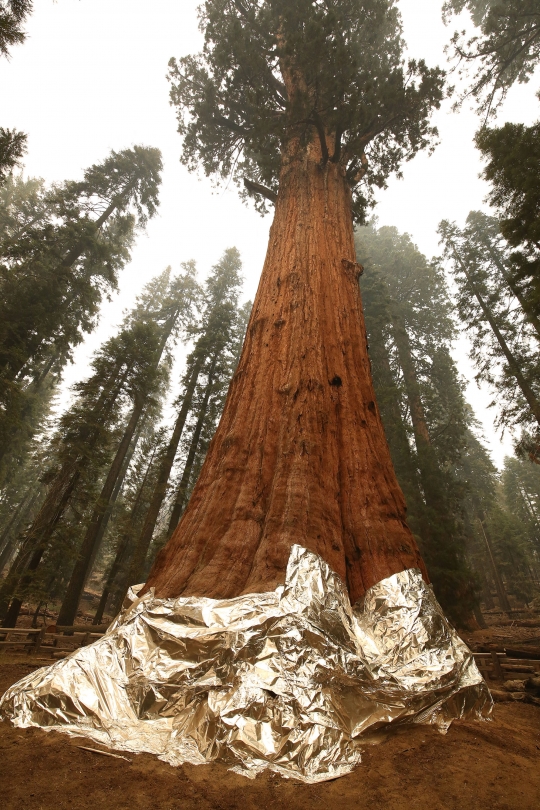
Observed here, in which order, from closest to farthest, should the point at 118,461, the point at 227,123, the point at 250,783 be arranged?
the point at 250,783
the point at 227,123
the point at 118,461

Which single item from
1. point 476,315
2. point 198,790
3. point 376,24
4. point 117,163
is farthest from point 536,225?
point 117,163

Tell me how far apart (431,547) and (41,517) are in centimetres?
1106

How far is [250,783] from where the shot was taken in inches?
65.2

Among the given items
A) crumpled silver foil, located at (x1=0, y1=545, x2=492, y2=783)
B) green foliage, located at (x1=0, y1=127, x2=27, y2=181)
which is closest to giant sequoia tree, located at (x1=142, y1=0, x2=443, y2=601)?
crumpled silver foil, located at (x1=0, y1=545, x2=492, y2=783)

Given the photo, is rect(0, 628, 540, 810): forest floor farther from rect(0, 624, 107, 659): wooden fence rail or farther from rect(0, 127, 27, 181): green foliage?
rect(0, 127, 27, 181): green foliage

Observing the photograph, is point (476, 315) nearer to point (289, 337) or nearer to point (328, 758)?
point (289, 337)

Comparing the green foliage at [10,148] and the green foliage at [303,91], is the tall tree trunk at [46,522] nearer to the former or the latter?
the green foliage at [10,148]

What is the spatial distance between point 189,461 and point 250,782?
1309 cm

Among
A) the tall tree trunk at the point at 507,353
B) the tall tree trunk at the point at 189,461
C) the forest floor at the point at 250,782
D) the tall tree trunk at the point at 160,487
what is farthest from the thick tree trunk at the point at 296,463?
the tall tree trunk at the point at 189,461

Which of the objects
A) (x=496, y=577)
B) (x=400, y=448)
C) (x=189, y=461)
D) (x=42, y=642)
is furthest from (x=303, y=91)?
(x=496, y=577)

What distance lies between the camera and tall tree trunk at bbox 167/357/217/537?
1356cm

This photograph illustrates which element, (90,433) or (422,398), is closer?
(90,433)

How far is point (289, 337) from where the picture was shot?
4496mm

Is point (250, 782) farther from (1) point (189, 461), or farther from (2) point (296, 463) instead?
(1) point (189, 461)
